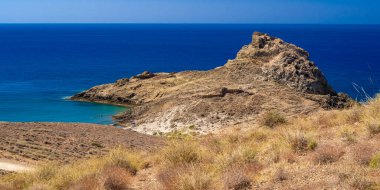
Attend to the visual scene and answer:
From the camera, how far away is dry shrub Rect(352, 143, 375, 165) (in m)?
9.88

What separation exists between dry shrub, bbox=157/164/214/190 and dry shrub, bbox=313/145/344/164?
262 cm

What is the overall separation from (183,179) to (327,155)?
140 inches

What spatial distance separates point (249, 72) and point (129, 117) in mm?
14521

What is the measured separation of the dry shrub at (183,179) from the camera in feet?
31.4

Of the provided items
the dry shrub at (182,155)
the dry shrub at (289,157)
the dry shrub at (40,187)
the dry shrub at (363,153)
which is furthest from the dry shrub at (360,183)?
the dry shrub at (40,187)

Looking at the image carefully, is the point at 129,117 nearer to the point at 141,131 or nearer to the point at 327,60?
the point at 141,131

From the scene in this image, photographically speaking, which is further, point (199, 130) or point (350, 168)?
point (199, 130)

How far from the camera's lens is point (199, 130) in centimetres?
3741

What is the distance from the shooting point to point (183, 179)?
966cm

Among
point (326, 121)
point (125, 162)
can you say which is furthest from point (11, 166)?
point (326, 121)

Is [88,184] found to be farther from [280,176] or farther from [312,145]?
[312,145]

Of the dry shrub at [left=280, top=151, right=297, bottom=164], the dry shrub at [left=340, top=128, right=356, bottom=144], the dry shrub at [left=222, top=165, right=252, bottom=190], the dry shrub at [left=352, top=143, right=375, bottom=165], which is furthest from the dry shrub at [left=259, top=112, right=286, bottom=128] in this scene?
the dry shrub at [left=222, top=165, right=252, bottom=190]

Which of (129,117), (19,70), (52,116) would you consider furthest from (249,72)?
(19,70)

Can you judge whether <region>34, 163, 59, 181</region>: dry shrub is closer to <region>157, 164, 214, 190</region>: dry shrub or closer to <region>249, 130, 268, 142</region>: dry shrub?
<region>157, 164, 214, 190</region>: dry shrub
